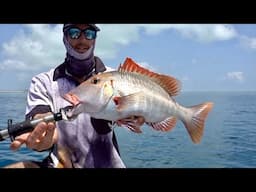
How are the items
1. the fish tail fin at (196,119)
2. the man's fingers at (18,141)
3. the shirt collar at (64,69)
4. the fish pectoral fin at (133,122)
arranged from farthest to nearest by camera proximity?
the shirt collar at (64,69) < the fish tail fin at (196,119) < the fish pectoral fin at (133,122) < the man's fingers at (18,141)

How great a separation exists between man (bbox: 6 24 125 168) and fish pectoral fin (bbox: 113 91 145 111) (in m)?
0.31

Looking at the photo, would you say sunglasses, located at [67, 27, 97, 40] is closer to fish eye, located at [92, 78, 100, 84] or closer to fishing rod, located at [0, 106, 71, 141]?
fish eye, located at [92, 78, 100, 84]

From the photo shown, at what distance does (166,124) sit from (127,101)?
287 mm

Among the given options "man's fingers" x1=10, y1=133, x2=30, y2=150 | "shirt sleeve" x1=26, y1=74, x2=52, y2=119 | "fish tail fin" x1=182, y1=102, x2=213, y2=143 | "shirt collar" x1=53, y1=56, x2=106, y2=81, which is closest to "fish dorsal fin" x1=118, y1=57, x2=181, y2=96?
"fish tail fin" x1=182, y1=102, x2=213, y2=143

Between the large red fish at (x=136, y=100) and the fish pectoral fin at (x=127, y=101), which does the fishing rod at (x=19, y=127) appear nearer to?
the large red fish at (x=136, y=100)

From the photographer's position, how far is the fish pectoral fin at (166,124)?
2.09 meters

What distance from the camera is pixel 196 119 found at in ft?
6.94

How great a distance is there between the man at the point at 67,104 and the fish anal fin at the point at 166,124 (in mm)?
275

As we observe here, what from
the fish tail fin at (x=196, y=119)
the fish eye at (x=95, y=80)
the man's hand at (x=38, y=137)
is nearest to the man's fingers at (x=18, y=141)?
the man's hand at (x=38, y=137)

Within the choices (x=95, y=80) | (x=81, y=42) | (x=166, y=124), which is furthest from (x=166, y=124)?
(x=81, y=42)

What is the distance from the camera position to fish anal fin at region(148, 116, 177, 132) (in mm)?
2086
